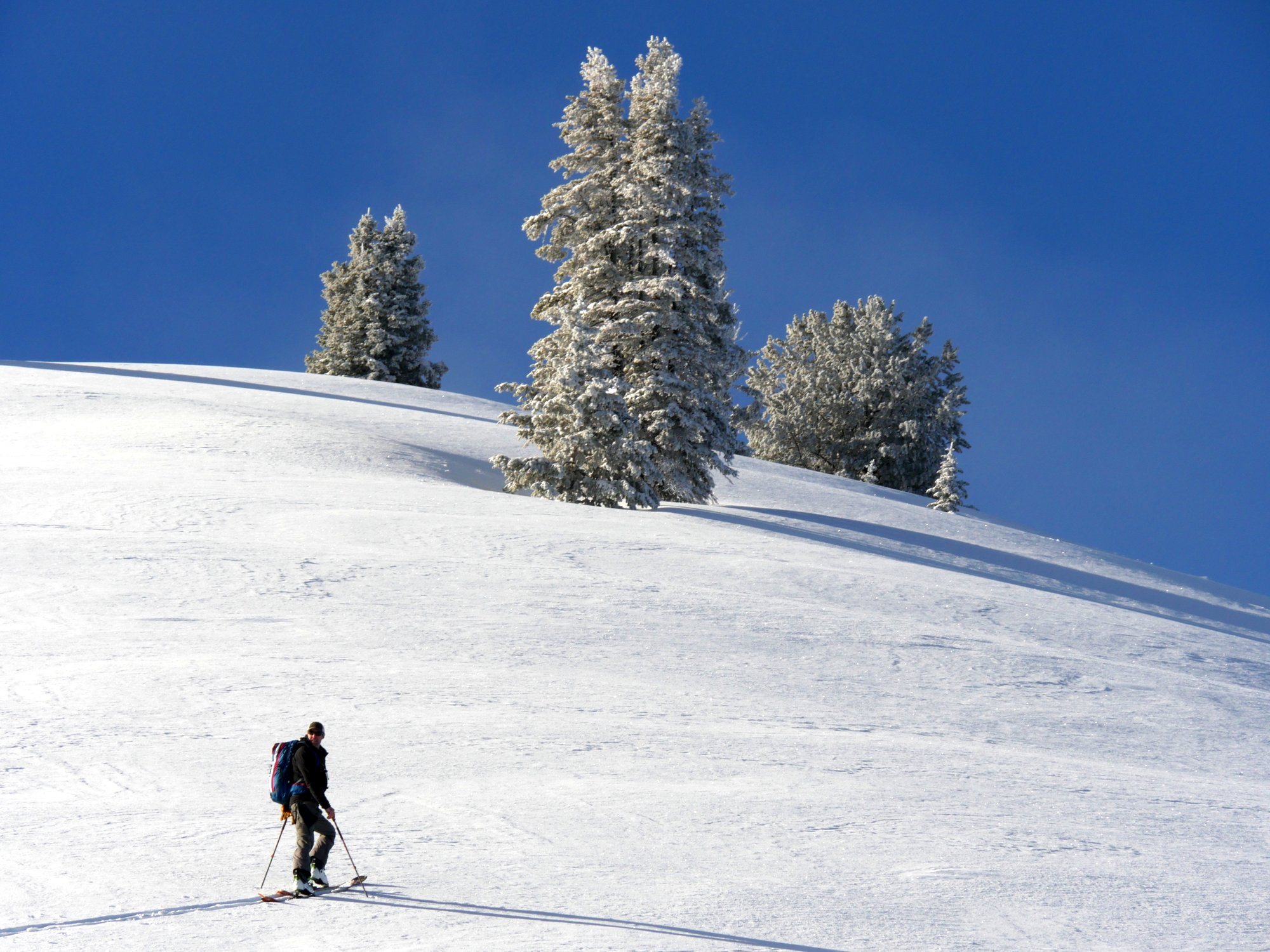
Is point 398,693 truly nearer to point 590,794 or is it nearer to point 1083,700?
point 590,794

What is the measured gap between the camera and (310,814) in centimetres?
771

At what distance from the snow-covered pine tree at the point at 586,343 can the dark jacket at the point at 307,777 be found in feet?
53.0

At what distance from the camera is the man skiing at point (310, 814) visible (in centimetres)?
757

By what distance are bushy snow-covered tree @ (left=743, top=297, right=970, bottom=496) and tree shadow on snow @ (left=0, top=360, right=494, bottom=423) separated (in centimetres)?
1849

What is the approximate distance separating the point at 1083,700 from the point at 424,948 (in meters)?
9.15

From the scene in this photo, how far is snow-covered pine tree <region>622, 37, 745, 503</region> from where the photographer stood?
89.6ft

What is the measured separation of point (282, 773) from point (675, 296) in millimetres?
20850

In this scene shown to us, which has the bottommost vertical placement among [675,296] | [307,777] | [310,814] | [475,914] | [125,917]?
[125,917]

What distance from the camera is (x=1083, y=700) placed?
13.2 meters

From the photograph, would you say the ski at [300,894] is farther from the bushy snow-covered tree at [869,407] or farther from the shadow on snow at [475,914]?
the bushy snow-covered tree at [869,407]

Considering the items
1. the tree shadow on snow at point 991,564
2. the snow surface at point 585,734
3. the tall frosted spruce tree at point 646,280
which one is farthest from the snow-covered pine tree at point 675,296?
the snow surface at point 585,734

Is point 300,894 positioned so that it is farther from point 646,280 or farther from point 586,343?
point 646,280

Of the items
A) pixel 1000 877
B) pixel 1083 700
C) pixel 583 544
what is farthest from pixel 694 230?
pixel 1000 877

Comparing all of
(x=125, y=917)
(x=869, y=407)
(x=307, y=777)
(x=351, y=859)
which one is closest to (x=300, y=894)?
(x=351, y=859)
